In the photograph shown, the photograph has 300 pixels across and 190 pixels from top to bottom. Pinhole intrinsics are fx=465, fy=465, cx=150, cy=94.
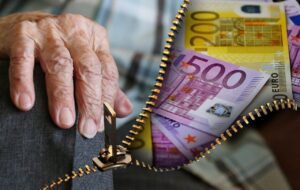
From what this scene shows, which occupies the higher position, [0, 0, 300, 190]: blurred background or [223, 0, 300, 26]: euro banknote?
[223, 0, 300, 26]: euro banknote

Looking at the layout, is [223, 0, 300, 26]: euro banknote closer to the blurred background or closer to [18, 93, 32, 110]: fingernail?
the blurred background

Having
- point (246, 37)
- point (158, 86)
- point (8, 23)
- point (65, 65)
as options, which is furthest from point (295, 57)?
point (8, 23)

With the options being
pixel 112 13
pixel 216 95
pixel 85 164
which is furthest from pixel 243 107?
pixel 112 13

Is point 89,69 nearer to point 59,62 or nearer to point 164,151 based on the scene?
point 59,62

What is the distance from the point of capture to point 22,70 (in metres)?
0.51

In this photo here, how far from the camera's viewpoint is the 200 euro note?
1.75 feet

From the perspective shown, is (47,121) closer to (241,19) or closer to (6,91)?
(6,91)

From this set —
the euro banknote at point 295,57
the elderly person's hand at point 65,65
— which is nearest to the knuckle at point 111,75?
the elderly person's hand at point 65,65

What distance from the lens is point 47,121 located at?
48 cm

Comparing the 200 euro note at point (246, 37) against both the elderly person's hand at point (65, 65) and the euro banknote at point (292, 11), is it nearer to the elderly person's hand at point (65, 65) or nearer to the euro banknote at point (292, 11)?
Result: the euro banknote at point (292, 11)

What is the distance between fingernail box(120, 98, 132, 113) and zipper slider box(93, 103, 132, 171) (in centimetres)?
12

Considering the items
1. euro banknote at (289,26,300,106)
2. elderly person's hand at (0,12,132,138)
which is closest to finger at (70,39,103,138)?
elderly person's hand at (0,12,132,138)

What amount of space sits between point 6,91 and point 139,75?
247 mm

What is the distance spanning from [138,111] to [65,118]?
15 centimetres
